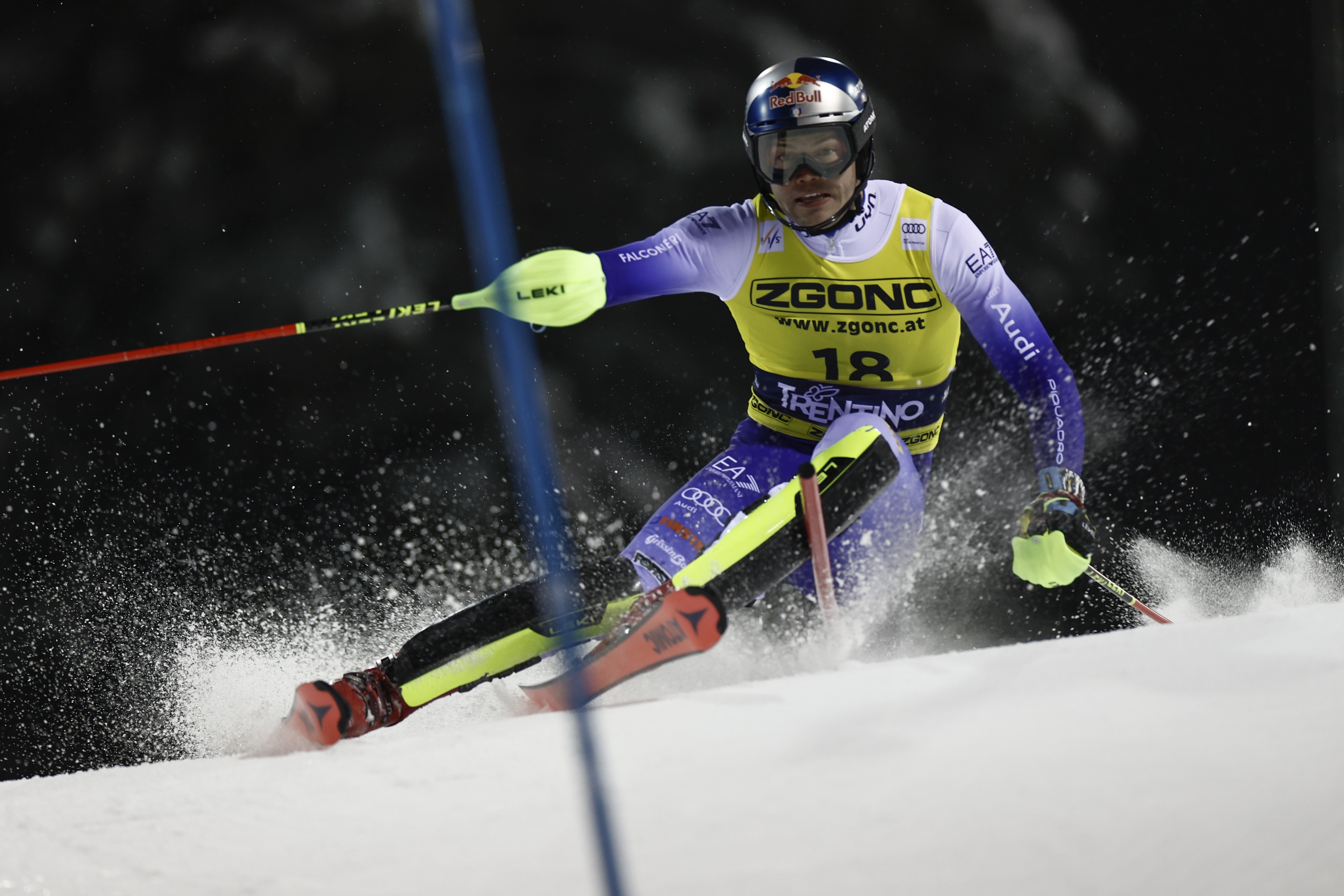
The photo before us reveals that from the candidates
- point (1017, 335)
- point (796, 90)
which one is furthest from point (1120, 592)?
point (796, 90)

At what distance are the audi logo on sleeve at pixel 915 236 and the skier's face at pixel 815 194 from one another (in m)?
0.13

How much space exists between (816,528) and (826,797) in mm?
753

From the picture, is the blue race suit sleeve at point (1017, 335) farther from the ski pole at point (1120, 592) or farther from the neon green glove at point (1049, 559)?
the ski pole at point (1120, 592)

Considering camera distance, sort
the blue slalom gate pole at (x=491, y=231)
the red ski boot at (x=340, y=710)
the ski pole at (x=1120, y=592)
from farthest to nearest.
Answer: the blue slalom gate pole at (x=491, y=231) < the ski pole at (x=1120, y=592) < the red ski boot at (x=340, y=710)

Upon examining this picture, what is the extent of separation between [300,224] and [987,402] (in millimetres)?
2296

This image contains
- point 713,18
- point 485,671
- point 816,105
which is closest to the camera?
point 485,671

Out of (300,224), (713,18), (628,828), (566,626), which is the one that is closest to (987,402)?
(713,18)

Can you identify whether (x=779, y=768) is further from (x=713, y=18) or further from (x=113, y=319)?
(x=113, y=319)

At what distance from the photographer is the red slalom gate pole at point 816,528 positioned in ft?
5.45

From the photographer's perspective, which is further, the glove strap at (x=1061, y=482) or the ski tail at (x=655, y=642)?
the glove strap at (x=1061, y=482)

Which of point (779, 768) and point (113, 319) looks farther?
point (113, 319)

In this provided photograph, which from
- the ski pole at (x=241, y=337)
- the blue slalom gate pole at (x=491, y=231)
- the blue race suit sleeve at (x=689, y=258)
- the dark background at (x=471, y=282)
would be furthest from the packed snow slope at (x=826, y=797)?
the dark background at (x=471, y=282)

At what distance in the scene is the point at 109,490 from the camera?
322cm

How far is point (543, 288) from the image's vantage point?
71.3 inches
